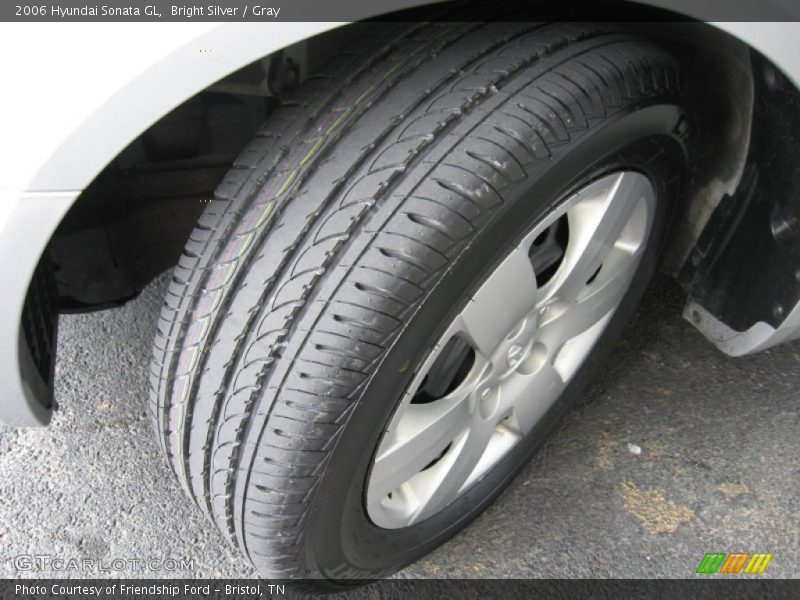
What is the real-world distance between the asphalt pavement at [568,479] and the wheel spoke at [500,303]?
0.55 m

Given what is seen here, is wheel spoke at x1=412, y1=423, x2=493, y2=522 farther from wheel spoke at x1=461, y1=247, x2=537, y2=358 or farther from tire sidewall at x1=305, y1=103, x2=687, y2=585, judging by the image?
wheel spoke at x1=461, y1=247, x2=537, y2=358

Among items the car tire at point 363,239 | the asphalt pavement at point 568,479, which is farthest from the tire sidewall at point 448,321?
the asphalt pavement at point 568,479

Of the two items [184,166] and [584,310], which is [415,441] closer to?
[584,310]

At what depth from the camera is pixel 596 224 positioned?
47.5 inches

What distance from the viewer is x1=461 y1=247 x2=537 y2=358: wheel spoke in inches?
41.2

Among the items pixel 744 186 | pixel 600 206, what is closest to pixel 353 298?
pixel 600 206

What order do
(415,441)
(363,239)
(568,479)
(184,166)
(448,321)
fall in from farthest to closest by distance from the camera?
(568,479) < (184,166) < (415,441) < (448,321) < (363,239)

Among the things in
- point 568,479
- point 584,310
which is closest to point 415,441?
point 584,310

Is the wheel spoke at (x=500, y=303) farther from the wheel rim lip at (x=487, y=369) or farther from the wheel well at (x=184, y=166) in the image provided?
the wheel well at (x=184, y=166)

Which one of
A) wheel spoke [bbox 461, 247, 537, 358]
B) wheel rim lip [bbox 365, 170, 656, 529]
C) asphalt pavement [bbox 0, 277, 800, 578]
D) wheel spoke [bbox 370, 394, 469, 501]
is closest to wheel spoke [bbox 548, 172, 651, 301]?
wheel rim lip [bbox 365, 170, 656, 529]

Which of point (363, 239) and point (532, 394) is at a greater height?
point (363, 239)

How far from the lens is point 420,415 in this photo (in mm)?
1169

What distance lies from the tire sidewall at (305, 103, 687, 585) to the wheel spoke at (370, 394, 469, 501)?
36 mm

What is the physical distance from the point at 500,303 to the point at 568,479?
2.19ft
